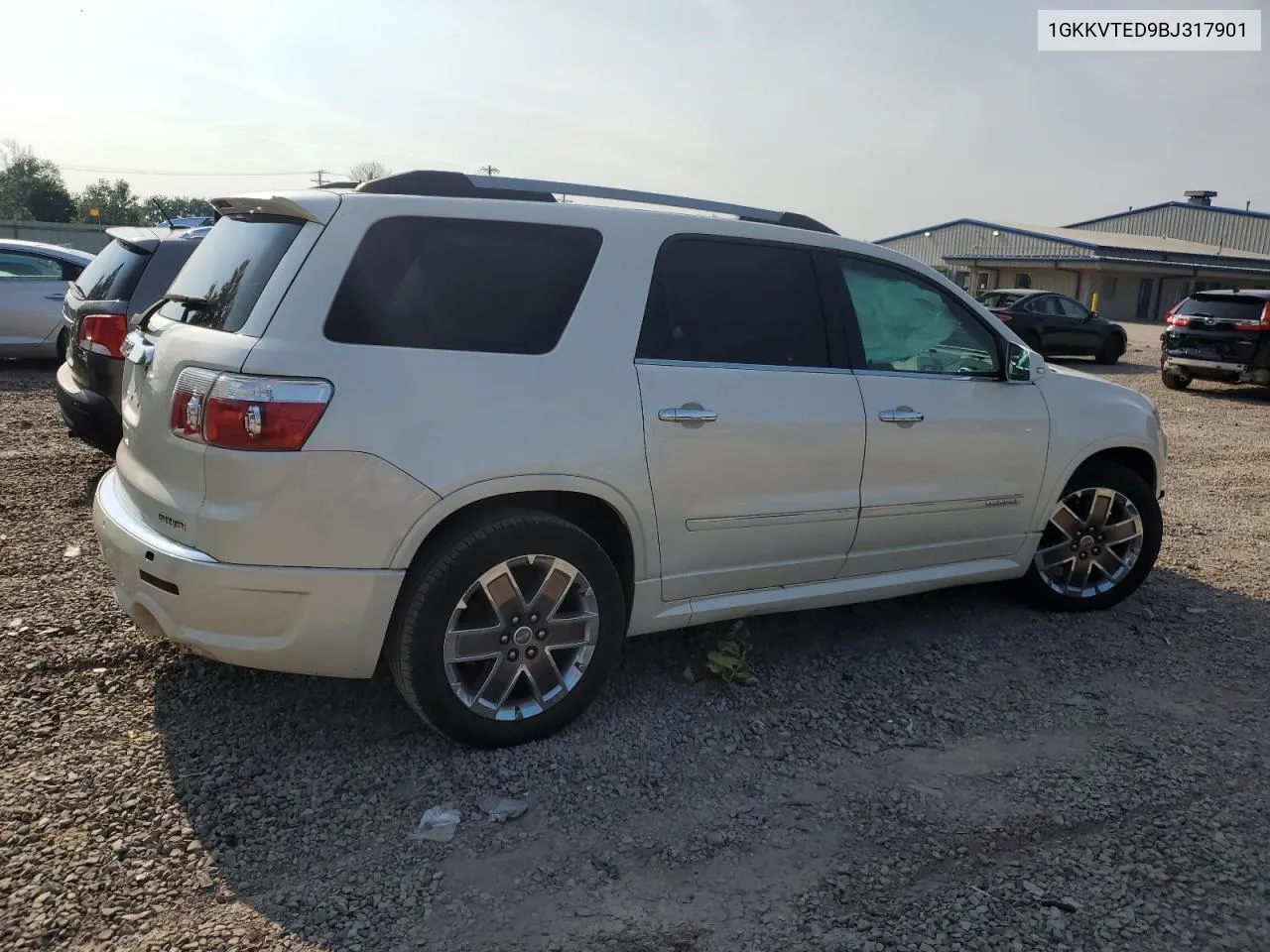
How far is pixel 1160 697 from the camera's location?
4305 mm

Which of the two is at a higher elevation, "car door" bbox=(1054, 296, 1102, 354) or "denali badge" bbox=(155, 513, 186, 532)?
"denali badge" bbox=(155, 513, 186, 532)

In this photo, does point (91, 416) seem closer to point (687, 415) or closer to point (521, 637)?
point (521, 637)

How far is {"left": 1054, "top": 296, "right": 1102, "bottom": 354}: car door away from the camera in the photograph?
67.8 ft

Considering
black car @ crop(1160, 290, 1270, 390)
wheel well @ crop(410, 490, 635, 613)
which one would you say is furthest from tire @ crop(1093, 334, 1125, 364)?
wheel well @ crop(410, 490, 635, 613)

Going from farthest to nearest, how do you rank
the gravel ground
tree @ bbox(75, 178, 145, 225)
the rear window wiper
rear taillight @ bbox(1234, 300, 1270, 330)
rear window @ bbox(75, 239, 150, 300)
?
tree @ bbox(75, 178, 145, 225) → rear taillight @ bbox(1234, 300, 1270, 330) → rear window @ bbox(75, 239, 150, 300) → the rear window wiper → the gravel ground

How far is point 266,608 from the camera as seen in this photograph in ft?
10.3

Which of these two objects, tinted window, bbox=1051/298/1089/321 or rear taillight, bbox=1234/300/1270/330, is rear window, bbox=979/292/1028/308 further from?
rear taillight, bbox=1234/300/1270/330

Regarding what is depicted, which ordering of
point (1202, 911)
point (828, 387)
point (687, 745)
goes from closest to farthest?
point (1202, 911)
point (687, 745)
point (828, 387)

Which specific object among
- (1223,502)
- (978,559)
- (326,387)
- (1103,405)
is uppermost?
(326,387)

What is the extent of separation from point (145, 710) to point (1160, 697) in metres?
4.11

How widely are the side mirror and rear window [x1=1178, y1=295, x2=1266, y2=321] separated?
1299 centimetres

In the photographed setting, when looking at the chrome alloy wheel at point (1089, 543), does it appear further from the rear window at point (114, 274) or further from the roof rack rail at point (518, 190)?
the rear window at point (114, 274)

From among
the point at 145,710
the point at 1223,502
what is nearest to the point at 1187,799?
the point at 145,710

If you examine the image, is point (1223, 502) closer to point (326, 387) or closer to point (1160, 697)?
point (1160, 697)
